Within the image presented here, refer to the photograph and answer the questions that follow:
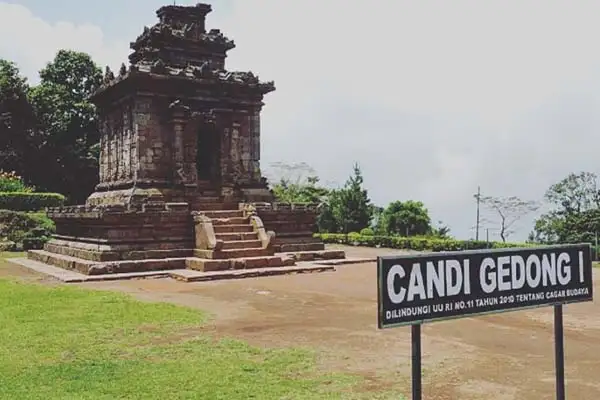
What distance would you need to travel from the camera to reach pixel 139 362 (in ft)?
22.5

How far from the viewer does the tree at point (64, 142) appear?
125ft

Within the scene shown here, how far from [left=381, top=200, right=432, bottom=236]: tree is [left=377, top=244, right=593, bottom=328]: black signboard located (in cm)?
2807

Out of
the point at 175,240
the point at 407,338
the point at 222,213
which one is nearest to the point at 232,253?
the point at 175,240

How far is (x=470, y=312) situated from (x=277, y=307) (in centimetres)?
726

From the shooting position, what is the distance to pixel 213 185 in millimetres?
20766

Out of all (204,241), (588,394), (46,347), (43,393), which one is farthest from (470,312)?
(204,241)

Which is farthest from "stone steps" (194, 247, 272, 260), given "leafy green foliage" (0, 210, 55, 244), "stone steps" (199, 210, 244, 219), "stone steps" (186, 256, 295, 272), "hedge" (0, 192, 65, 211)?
"hedge" (0, 192, 65, 211)

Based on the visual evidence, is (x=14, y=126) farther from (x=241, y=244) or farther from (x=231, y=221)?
(x=241, y=244)

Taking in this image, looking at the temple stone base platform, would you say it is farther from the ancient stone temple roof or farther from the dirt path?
the ancient stone temple roof

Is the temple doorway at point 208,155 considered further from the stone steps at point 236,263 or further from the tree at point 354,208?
the tree at point 354,208

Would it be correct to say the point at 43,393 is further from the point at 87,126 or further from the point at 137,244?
the point at 87,126

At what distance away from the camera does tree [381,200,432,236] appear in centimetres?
3269

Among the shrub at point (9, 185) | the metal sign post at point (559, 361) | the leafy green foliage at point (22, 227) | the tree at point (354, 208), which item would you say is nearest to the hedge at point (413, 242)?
the tree at point (354, 208)

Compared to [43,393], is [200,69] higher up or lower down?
higher up
